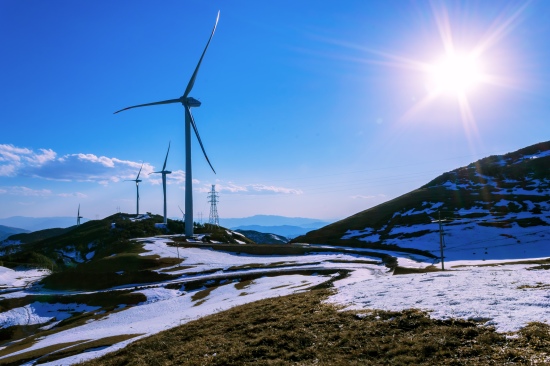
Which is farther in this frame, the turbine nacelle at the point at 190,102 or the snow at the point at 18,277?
the turbine nacelle at the point at 190,102

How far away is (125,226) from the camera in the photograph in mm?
194625

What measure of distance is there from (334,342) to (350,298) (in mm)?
11493

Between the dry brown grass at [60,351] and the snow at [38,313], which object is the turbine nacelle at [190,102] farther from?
the dry brown grass at [60,351]

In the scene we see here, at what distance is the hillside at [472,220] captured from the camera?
4056 inches

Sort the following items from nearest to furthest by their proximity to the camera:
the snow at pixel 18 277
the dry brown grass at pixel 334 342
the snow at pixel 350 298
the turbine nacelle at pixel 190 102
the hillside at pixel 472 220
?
the dry brown grass at pixel 334 342 → the snow at pixel 350 298 → the snow at pixel 18 277 → the hillside at pixel 472 220 → the turbine nacelle at pixel 190 102

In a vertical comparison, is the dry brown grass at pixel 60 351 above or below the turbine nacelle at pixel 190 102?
below

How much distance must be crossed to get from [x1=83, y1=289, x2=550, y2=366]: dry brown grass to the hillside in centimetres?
6112

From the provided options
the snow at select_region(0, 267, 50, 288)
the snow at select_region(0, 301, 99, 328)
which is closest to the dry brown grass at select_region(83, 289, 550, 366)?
the snow at select_region(0, 301, 99, 328)

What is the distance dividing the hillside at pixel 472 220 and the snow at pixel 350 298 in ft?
37.3

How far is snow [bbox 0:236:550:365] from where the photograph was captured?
2117cm

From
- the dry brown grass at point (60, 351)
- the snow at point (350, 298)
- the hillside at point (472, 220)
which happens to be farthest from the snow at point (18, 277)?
the hillside at point (472, 220)

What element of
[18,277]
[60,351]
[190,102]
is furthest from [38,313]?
[190,102]

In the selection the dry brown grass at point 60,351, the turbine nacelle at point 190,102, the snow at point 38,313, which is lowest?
the snow at point 38,313

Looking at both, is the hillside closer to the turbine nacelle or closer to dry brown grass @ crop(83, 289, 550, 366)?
dry brown grass @ crop(83, 289, 550, 366)
